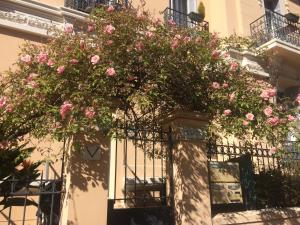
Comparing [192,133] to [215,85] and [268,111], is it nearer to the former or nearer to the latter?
[215,85]

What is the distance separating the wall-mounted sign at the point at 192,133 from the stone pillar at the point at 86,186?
1339mm

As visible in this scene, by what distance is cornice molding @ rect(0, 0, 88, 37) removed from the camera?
848 cm

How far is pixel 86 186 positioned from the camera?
4578 millimetres

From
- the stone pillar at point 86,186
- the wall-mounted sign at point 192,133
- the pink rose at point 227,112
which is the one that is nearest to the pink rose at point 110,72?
the stone pillar at point 86,186

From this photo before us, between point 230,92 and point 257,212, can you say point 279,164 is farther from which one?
point 230,92

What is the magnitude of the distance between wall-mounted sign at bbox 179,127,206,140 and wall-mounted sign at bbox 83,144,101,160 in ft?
4.67

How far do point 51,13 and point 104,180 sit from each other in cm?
597

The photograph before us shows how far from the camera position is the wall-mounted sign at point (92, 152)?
4672 millimetres

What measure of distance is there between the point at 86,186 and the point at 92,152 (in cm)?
46

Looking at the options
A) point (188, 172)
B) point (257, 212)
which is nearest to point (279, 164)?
point (257, 212)

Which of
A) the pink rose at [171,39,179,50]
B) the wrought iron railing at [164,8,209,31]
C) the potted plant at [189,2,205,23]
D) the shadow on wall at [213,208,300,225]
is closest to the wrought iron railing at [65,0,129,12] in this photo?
the wrought iron railing at [164,8,209,31]

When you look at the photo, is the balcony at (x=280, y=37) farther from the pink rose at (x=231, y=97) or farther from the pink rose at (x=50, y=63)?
the pink rose at (x=50, y=63)

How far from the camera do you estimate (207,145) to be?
610cm

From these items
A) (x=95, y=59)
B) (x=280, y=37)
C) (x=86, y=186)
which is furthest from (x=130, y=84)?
(x=280, y=37)
